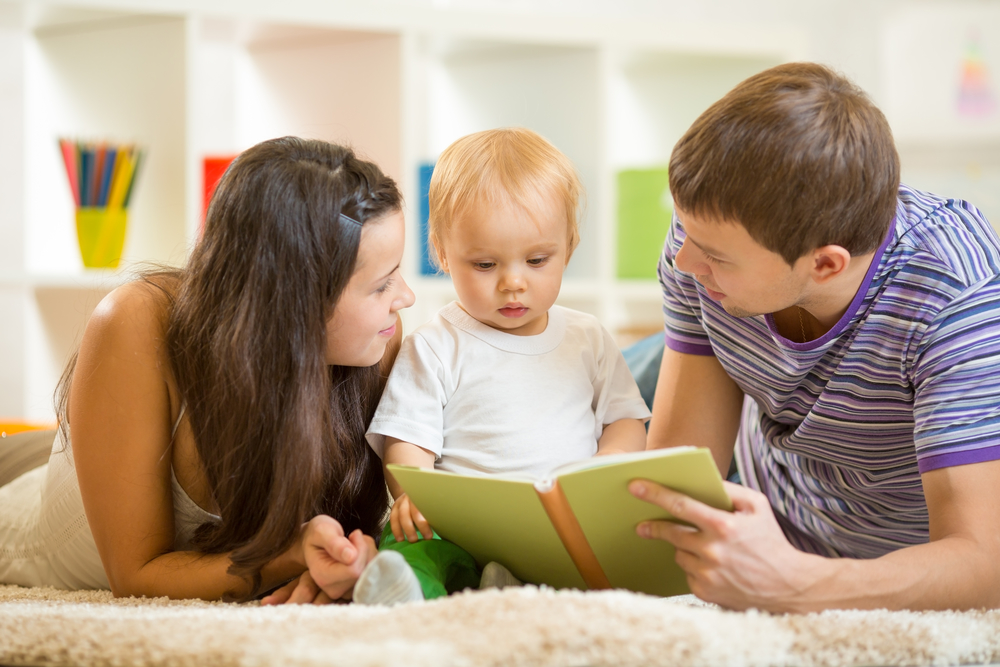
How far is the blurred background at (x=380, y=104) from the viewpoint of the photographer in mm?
2004

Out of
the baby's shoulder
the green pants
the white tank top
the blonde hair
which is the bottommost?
the white tank top

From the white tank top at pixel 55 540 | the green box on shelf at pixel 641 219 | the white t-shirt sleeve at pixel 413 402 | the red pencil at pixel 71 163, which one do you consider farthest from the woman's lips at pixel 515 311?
the red pencil at pixel 71 163

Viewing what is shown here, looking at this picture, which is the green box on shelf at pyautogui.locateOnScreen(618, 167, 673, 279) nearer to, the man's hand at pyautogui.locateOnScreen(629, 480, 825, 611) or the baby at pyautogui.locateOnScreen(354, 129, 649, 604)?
the baby at pyautogui.locateOnScreen(354, 129, 649, 604)

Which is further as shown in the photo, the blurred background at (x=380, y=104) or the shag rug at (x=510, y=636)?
the blurred background at (x=380, y=104)

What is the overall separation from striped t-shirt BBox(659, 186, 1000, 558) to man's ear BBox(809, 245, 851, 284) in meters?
0.06

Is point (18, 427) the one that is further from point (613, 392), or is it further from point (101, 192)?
point (613, 392)

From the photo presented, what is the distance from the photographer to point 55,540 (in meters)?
1.15

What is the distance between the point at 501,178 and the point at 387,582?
1.64 ft

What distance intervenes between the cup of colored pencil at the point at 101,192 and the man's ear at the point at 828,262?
1.62 m

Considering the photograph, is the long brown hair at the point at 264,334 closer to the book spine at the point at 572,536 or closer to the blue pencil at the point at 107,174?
the book spine at the point at 572,536

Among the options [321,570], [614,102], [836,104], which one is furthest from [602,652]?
[614,102]

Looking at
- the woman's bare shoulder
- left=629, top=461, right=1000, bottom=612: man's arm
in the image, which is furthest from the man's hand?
the woman's bare shoulder

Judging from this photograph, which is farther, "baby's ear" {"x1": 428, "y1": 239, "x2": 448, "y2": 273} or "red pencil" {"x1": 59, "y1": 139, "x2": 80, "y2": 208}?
"red pencil" {"x1": 59, "y1": 139, "x2": 80, "y2": 208}

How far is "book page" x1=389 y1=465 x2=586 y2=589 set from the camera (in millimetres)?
780
